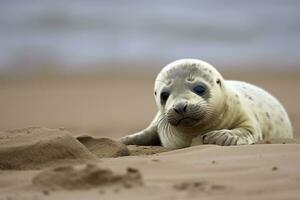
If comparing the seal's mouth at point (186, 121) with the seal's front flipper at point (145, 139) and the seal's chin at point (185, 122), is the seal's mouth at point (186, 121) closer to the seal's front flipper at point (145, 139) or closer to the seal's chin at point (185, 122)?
the seal's chin at point (185, 122)

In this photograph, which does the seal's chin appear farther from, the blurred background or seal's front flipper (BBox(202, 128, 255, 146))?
the blurred background

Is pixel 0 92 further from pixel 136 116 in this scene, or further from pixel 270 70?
pixel 270 70

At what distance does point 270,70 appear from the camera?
2166cm

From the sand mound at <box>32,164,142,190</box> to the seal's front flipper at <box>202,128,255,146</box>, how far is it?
5.99 feet

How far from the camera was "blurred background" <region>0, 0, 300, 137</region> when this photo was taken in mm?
16936

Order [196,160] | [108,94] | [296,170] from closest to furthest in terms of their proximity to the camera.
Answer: [296,170] → [196,160] → [108,94]

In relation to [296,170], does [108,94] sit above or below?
below

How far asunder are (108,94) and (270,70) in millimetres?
6569

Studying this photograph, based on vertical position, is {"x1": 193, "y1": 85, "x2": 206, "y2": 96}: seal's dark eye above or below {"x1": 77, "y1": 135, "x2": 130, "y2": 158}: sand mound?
above

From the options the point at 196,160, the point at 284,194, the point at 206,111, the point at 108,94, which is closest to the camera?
the point at 284,194

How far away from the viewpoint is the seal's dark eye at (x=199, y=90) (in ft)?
19.5

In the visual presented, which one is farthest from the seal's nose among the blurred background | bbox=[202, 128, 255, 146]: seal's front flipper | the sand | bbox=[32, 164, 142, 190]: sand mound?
A: the blurred background

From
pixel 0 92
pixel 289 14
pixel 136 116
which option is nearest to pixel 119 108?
pixel 136 116

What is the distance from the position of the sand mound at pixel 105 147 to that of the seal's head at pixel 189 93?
478 millimetres
